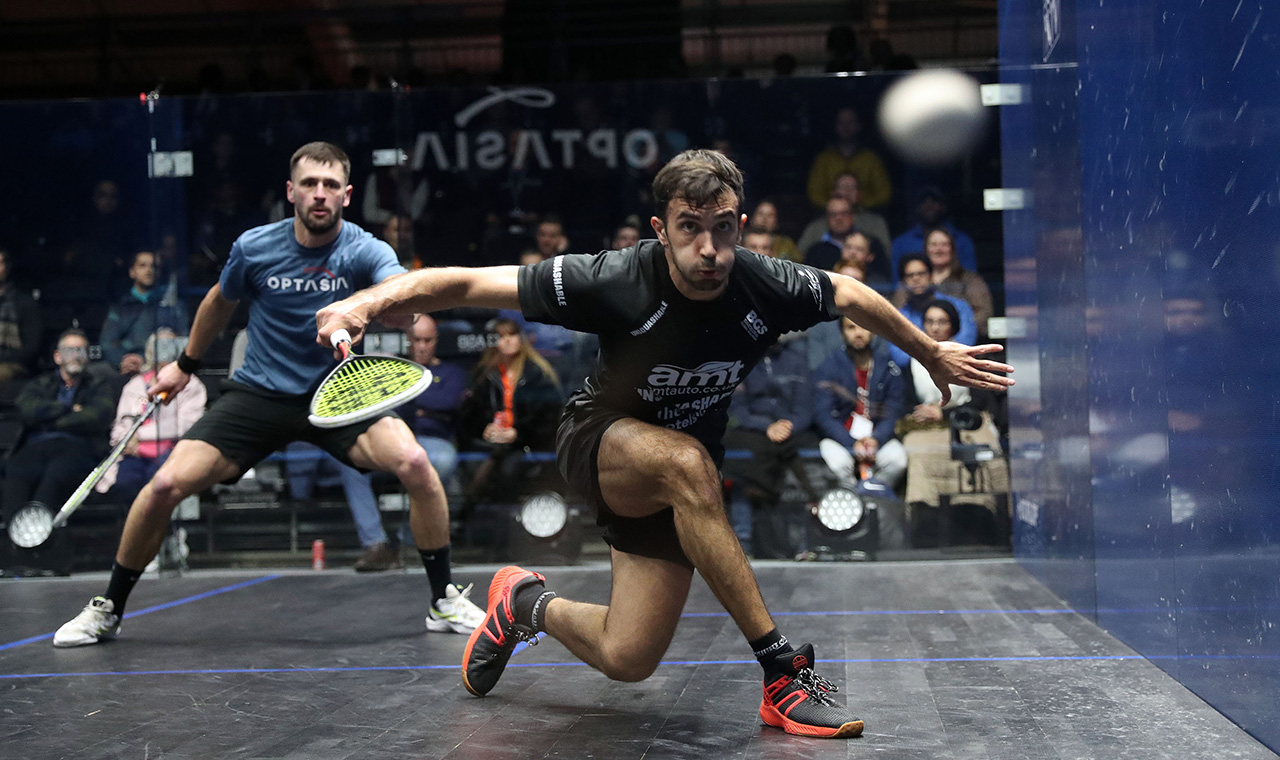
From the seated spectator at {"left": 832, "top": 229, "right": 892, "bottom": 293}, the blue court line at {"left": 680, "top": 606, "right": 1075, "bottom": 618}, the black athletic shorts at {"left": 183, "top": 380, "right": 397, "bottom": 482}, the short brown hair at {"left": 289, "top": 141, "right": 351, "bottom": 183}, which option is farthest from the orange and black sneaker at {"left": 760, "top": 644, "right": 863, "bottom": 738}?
the seated spectator at {"left": 832, "top": 229, "right": 892, "bottom": 293}

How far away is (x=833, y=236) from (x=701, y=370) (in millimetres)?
3404

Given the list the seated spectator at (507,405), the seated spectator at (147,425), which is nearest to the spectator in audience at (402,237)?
the seated spectator at (507,405)

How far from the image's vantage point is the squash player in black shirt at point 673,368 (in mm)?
2498

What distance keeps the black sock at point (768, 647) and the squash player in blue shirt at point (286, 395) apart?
4.95 ft

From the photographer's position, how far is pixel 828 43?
7797 mm

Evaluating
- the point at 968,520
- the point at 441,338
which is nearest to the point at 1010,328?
the point at 968,520

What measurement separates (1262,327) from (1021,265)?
8.52ft

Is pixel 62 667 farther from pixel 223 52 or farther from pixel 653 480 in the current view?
pixel 223 52

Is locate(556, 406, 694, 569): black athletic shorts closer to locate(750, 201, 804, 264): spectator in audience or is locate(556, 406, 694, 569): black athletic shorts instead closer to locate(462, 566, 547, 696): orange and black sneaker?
locate(462, 566, 547, 696): orange and black sneaker

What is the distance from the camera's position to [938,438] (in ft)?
18.7

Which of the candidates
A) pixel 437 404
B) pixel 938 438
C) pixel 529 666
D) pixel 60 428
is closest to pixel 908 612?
pixel 529 666

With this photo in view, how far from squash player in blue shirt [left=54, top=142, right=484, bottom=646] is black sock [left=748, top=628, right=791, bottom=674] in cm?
151

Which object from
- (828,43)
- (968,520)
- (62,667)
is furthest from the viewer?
(828,43)

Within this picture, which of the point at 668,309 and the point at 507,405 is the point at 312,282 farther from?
the point at 507,405
